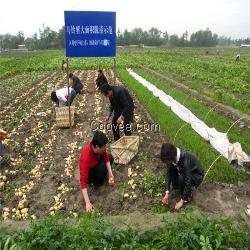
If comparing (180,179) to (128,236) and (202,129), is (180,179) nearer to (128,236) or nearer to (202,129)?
(128,236)

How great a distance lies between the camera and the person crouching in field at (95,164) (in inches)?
186

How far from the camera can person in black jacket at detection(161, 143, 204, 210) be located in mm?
4340

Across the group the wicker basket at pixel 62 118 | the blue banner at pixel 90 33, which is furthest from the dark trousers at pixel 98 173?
the wicker basket at pixel 62 118

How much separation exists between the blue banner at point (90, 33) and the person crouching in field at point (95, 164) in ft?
10.7

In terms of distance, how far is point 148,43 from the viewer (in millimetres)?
97125

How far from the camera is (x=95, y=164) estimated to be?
209 inches

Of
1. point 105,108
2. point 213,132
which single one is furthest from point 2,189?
point 105,108

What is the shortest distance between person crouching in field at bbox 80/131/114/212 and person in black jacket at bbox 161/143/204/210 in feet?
3.05

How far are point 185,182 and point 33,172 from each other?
9.97 ft

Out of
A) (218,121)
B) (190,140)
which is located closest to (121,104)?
(190,140)

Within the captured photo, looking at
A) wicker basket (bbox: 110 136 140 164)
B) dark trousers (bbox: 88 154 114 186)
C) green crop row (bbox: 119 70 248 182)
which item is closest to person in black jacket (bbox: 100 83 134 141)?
wicker basket (bbox: 110 136 140 164)

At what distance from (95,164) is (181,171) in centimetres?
138

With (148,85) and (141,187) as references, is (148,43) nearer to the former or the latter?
(148,85)

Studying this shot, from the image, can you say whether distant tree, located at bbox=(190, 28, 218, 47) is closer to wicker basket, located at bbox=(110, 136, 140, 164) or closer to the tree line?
the tree line
